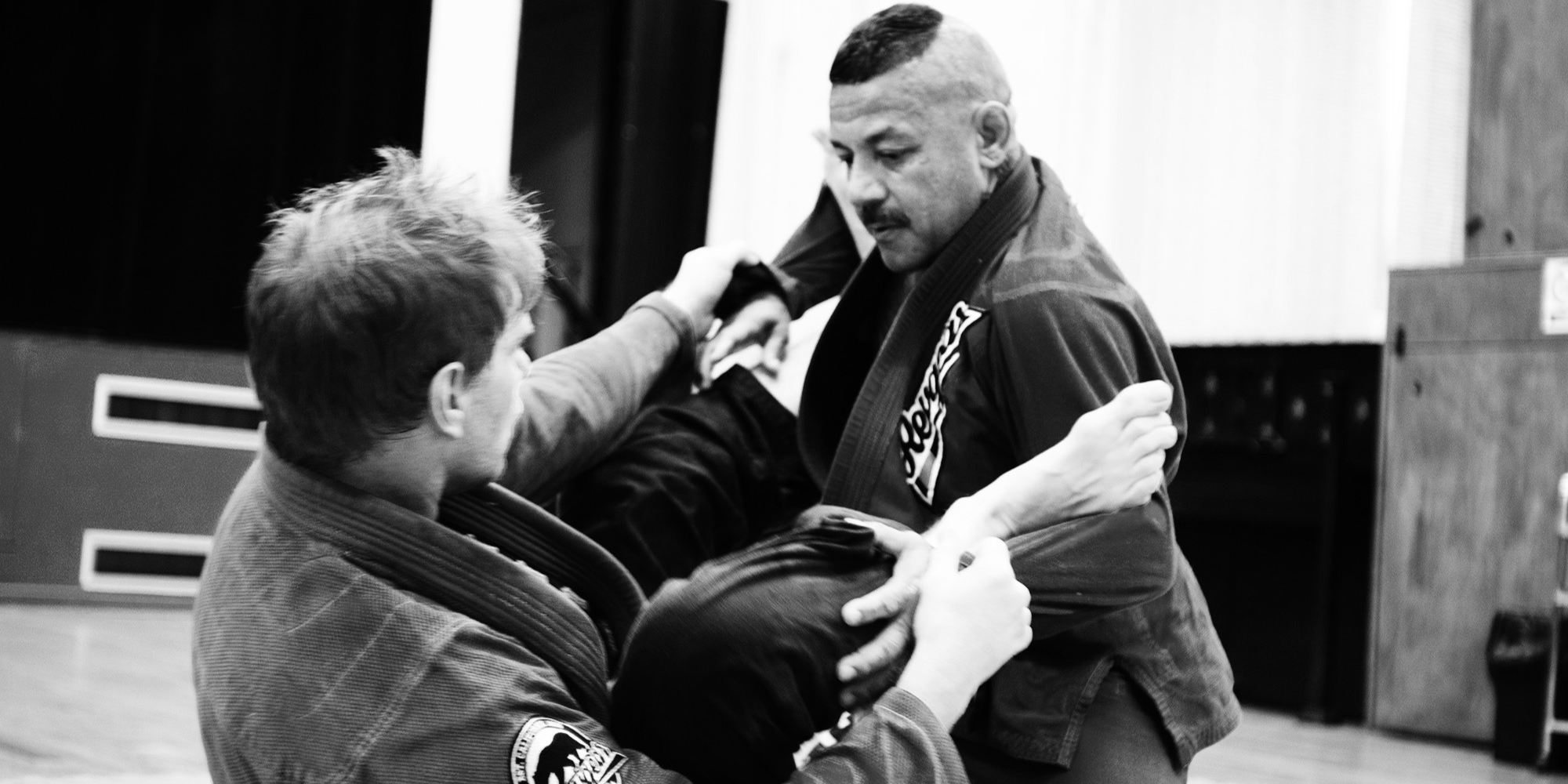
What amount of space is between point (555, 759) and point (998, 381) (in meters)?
0.63

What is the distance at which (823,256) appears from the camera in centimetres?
196

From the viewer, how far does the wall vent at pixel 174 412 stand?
571 cm

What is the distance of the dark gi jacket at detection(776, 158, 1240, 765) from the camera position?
1.36 m

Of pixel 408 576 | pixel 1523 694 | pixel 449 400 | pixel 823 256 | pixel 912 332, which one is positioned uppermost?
pixel 823 256

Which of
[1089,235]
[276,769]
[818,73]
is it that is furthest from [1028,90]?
[276,769]

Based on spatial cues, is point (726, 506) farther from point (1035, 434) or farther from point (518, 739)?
point (518, 739)

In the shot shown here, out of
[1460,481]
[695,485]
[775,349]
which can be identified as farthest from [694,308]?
[1460,481]

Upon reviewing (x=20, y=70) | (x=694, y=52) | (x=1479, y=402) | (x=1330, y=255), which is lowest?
(x=1479, y=402)

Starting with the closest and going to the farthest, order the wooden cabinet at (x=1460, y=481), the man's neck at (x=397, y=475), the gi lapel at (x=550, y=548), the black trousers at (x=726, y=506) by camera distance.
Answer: the man's neck at (x=397, y=475) < the gi lapel at (x=550, y=548) < the black trousers at (x=726, y=506) < the wooden cabinet at (x=1460, y=481)

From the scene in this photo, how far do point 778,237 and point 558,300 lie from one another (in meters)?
A: 1.01

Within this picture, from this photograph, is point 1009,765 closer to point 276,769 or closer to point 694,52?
point 276,769

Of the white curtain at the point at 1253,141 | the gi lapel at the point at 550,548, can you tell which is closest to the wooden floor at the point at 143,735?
the white curtain at the point at 1253,141

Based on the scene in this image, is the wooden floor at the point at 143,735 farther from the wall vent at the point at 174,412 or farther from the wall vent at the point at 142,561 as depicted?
the wall vent at the point at 174,412

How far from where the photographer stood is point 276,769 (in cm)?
103
